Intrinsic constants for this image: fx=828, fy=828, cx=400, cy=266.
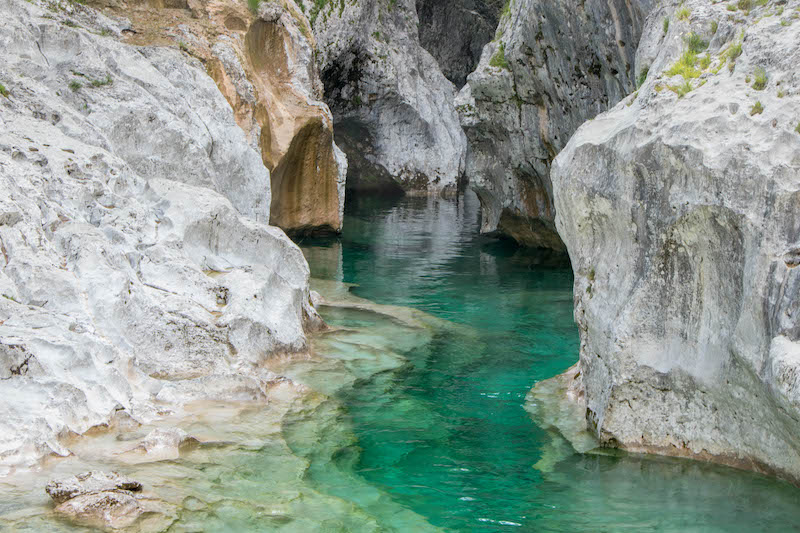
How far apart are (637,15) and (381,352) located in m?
8.78

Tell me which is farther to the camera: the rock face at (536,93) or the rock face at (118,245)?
the rock face at (536,93)

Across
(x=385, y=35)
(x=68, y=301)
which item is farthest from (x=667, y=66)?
(x=385, y=35)

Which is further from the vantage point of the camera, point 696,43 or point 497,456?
point 696,43

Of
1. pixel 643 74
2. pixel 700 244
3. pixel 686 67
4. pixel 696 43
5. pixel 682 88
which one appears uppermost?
pixel 696 43

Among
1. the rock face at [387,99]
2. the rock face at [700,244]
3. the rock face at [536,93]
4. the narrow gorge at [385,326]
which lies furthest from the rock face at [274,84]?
the rock face at [387,99]

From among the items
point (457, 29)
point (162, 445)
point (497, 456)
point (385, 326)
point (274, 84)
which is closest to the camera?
point (162, 445)

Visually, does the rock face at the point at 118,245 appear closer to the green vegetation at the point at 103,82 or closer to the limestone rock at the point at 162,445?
the green vegetation at the point at 103,82

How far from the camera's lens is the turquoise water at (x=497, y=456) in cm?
812

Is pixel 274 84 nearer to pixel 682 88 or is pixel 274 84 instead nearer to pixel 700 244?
pixel 682 88

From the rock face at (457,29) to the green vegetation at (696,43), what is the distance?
46382 millimetres

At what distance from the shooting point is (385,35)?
4216 centimetres

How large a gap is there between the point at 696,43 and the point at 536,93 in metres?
12.3

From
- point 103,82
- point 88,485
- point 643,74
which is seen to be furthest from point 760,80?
point 103,82

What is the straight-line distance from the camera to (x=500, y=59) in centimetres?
2291
